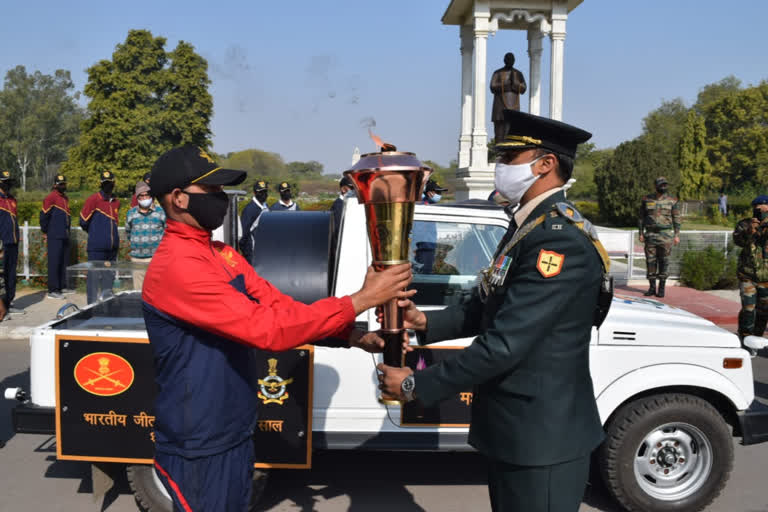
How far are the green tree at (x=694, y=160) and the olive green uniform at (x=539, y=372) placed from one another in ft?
209

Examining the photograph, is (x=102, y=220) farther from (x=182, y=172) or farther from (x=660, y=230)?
(x=660, y=230)

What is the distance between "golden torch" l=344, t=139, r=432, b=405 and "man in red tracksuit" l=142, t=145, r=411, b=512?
0.27 feet

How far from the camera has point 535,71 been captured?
1798 cm

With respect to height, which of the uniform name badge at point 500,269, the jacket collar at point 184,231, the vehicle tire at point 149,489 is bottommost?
the vehicle tire at point 149,489

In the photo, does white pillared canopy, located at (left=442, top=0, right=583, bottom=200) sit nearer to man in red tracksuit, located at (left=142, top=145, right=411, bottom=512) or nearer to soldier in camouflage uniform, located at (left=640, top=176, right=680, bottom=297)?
soldier in camouflage uniform, located at (left=640, top=176, right=680, bottom=297)

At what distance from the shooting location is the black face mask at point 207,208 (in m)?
2.44

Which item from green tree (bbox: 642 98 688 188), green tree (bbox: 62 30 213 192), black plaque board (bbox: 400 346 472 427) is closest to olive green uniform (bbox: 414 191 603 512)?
black plaque board (bbox: 400 346 472 427)

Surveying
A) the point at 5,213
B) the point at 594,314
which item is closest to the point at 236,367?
the point at 594,314

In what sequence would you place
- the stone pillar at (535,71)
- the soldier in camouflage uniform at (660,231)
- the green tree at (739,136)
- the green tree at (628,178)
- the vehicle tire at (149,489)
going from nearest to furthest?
the vehicle tire at (149,489), the soldier in camouflage uniform at (660,231), the stone pillar at (535,71), the green tree at (628,178), the green tree at (739,136)

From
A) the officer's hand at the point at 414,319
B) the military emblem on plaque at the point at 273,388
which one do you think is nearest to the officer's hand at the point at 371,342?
the officer's hand at the point at 414,319

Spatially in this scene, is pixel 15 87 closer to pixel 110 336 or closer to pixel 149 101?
pixel 149 101

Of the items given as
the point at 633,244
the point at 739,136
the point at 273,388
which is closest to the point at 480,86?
the point at 633,244

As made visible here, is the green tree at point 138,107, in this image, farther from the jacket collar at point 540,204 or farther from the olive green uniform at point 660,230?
the jacket collar at point 540,204

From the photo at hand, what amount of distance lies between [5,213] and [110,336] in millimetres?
7812
